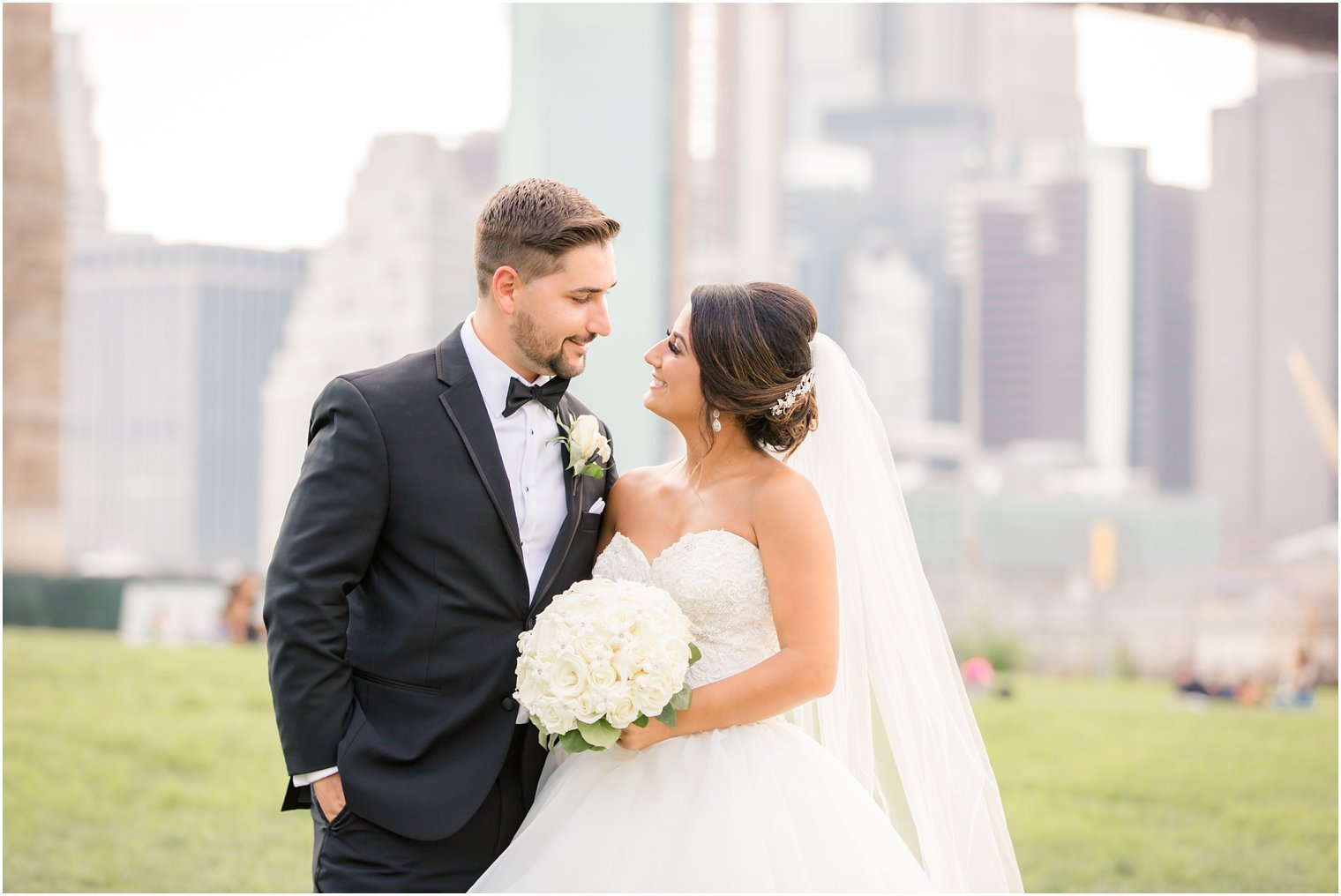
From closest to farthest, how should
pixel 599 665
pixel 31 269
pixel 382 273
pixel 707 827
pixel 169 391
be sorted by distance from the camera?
pixel 599 665
pixel 707 827
pixel 31 269
pixel 382 273
pixel 169 391

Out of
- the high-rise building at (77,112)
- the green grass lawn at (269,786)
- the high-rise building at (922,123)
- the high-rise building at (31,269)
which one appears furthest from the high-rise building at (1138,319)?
the green grass lawn at (269,786)

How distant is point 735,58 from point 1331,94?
105 feet

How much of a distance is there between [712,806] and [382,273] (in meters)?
29.3

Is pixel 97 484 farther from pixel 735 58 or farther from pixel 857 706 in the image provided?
pixel 857 706

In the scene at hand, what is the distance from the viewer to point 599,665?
2.51m

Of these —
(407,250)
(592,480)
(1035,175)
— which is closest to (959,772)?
(592,480)

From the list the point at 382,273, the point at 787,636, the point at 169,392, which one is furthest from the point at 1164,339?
the point at 787,636

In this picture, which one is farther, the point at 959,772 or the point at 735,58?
the point at 735,58

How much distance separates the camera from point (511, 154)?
1852 cm

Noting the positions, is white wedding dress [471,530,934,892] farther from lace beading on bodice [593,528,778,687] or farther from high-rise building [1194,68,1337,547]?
high-rise building [1194,68,1337,547]

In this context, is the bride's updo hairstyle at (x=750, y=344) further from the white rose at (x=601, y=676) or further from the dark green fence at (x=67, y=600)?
the dark green fence at (x=67, y=600)

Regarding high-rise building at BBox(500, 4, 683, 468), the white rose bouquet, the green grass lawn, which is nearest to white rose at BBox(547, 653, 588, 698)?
the white rose bouquet

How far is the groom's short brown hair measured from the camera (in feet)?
9.38

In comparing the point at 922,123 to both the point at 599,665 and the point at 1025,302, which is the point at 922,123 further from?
the point at 599,665
